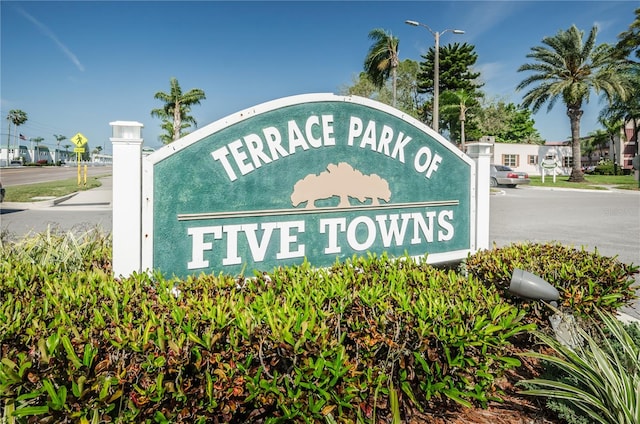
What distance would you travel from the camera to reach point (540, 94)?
31781mm

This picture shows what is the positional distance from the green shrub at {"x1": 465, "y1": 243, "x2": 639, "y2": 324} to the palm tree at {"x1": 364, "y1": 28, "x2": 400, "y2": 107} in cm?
3131

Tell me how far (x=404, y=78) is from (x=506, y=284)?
51.8 meters

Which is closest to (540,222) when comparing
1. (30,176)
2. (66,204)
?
(66,204)

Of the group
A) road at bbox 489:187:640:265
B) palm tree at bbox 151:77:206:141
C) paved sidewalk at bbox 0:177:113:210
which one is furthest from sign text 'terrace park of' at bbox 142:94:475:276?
palm tree at bbox 151:77:206:141

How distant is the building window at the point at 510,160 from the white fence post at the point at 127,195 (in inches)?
1995

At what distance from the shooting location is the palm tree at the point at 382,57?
33906 millimetres

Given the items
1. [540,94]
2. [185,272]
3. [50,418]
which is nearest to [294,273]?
[185,272]

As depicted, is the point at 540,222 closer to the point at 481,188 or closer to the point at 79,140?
the point at 481,188

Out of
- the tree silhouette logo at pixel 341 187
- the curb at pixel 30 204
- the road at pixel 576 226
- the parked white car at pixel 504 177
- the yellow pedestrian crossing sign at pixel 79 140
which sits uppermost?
the yellow pedestrian crossing sign at pixel 79 140

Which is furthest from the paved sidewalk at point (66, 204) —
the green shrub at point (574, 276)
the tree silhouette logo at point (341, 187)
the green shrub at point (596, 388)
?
the green shrub at point (596, 388)

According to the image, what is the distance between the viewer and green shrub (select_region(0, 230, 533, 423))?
168 cm

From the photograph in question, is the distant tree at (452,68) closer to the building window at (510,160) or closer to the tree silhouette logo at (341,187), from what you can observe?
the building window at (510,160)

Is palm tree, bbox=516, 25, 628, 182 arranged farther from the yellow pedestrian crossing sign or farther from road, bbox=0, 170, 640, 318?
the yellow pedestrian crossing sign

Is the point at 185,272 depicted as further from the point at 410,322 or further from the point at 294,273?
the point at 410,322
